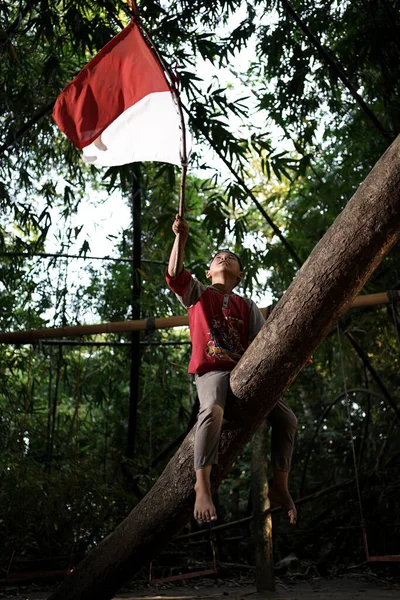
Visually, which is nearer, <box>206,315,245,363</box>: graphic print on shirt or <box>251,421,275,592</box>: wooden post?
<box>206,315,245,363</box>: graphic print on shirt

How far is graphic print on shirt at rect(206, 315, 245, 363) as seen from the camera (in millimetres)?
2205

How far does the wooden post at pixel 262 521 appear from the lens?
3.37 meters

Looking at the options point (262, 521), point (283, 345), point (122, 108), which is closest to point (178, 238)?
point (283, 345)

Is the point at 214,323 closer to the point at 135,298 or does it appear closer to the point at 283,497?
the point at 283,497

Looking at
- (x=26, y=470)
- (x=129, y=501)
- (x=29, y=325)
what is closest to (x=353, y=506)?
(x=129, y=501)

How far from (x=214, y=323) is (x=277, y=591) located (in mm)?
1954

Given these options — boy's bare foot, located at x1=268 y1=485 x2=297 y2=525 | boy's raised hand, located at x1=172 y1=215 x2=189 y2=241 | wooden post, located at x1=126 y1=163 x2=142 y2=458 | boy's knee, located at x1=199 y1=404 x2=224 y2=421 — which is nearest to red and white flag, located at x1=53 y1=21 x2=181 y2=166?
boy's raised hand, located at x1=172 y1=215 x2=189 y2=241

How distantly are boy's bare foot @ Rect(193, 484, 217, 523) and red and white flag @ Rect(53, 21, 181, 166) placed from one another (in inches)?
47.1

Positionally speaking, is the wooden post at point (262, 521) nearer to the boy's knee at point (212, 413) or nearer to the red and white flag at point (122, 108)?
the boy's knee at point (212, 413)

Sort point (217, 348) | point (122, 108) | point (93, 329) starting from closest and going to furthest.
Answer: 1. point (217, 348)
2. point (122, 108)
3. point (93, 329)

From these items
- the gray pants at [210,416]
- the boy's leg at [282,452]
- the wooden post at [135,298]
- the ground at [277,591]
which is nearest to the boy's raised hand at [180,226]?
the gray pants at [210,416]

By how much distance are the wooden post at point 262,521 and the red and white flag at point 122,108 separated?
1.71 metres

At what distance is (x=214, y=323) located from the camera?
2.28 m

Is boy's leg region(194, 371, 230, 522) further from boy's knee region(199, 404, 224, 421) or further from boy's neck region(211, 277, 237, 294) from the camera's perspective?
boy's neck region(211, 277, 237, 294)
